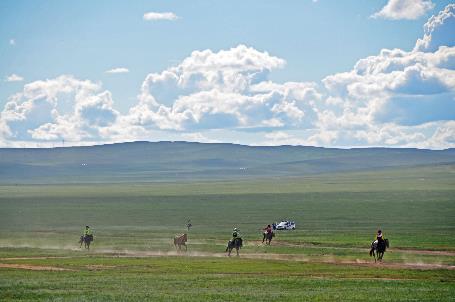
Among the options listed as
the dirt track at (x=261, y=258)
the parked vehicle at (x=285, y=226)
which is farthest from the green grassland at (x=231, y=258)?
the parked vehicle at (x=285, y=226)

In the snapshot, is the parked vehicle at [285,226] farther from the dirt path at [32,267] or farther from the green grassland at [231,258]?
the dirt path at [32,267]

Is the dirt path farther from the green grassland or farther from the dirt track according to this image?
the green grassland

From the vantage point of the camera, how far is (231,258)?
54.7 m

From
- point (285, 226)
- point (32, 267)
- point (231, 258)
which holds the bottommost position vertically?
point (32, 267)

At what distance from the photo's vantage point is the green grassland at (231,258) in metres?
36.0

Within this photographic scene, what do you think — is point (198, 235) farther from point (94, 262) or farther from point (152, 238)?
point (94, 262)

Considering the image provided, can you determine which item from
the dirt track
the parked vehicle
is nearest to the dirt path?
the dirt track

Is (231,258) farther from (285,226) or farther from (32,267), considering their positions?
(285,226)

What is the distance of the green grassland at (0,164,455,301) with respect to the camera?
3603cm

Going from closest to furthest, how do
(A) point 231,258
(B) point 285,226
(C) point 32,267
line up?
(C) point 32,267
(A) point 231,258
(B) point 285,226

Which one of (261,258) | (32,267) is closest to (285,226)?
(261,258)

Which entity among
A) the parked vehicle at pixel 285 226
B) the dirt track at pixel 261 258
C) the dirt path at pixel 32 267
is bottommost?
the dirt path at pixel 32 267

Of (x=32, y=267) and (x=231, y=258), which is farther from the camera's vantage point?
(x=231, y=258)

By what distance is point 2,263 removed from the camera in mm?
50469
